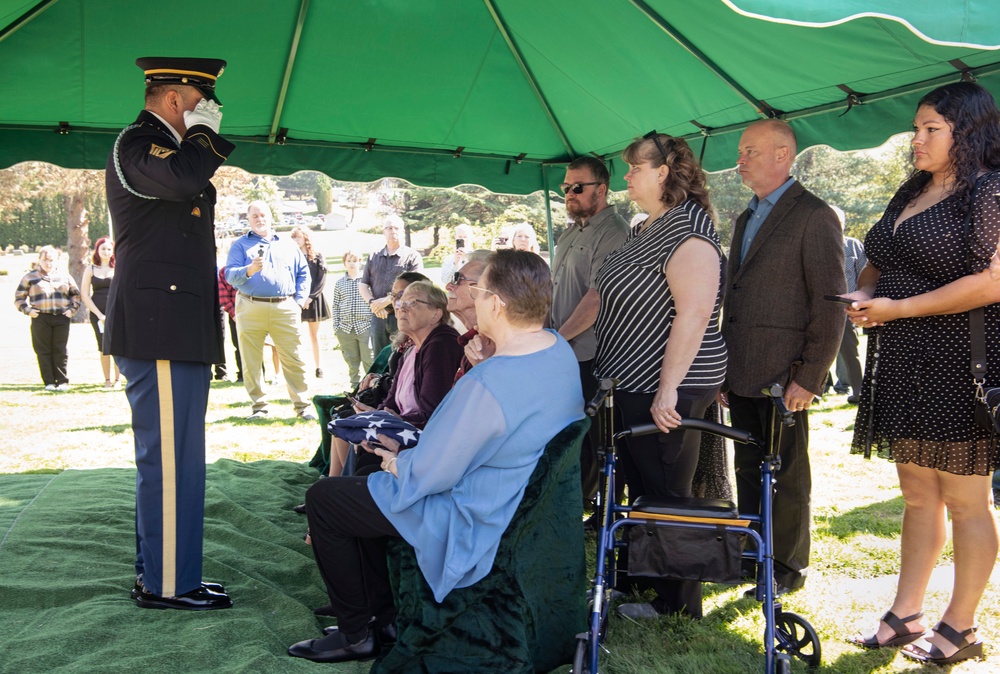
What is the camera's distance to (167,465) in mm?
3301

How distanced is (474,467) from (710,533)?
2.56 ft

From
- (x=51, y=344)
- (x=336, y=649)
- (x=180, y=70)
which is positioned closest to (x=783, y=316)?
(x=336, y=649)

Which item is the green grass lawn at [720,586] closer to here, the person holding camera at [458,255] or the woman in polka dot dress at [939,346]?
the woman in polka dot dress at [939,346]

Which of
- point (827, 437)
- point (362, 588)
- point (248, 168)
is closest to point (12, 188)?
point (248, 168)

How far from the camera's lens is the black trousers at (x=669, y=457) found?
3.23 m

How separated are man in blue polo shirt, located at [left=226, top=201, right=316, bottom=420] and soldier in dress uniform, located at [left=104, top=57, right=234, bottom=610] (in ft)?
15.8

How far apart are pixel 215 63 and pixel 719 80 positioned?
2572 mm

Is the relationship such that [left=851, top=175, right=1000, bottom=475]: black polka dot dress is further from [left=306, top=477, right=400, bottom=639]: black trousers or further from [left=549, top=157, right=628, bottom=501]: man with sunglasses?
[left=306, top=477, right=400, bottom=639]: black trousers

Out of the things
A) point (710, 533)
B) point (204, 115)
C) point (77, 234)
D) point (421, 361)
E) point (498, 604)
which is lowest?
point (498, 604)

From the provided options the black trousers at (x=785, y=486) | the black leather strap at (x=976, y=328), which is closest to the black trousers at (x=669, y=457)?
the black trousers at (x=785, y=486)

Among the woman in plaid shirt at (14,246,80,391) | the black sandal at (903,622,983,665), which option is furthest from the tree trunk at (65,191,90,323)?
the black sandal at (903,622,983,665)

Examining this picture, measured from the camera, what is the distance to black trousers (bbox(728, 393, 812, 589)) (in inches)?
144

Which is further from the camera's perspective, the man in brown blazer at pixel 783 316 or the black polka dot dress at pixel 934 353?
the man in brown blazer at pixel 783 316

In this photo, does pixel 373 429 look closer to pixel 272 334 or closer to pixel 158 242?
pixel 158 242
